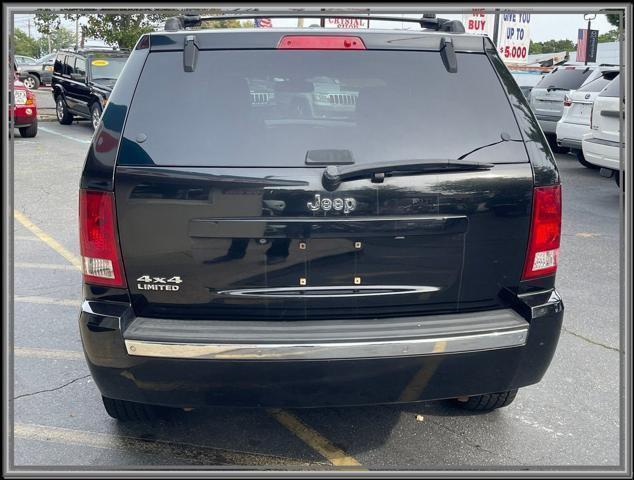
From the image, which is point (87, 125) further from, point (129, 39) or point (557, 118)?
point (557, 118)

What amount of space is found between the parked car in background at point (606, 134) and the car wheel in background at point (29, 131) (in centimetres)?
1216

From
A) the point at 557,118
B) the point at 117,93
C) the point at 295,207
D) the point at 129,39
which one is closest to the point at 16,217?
the point at 117,93

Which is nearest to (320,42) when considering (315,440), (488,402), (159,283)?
(159,283)

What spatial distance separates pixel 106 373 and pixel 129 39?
21311 mm

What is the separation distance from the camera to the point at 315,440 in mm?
3521

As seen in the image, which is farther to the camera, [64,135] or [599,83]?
[64,135]

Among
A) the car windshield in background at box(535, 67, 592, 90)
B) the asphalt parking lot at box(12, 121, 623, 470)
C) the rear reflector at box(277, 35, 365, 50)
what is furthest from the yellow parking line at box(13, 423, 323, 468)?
the car windshield in background at box(535, 67, 592, 90)

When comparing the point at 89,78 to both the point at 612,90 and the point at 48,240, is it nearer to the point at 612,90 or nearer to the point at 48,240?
the point at 48,240

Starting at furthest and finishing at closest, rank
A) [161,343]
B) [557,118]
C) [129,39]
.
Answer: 1. [129,39]
2. [557,118]
3. [161,343]

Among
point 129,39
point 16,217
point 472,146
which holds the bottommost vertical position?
point 16,217

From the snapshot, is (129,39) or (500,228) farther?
(129,39)

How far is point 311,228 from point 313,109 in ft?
1.93

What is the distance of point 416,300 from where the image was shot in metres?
3.02

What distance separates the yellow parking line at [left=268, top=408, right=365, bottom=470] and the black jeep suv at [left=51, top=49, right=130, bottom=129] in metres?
13.9
